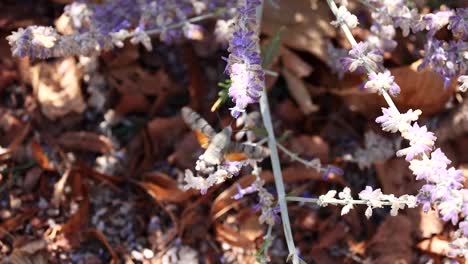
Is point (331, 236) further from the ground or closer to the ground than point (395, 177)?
closer to the ground

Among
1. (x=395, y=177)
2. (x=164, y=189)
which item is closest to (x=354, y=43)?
(x=395, y=177)

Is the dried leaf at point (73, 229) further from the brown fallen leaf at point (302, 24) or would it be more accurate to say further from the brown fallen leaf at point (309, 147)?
the brown fallen leaf at point (302, 24)

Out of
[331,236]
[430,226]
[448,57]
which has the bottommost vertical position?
[331,236]

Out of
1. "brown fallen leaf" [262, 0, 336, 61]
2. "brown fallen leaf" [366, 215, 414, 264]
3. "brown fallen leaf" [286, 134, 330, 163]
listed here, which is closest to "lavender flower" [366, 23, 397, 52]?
"brown fallen leaf" [262, 0, 336, 61]

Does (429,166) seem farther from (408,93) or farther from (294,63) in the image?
(294,63)

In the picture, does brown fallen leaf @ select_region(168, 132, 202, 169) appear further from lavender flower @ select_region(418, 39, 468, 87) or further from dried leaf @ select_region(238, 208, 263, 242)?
lavender flower @ select_region(418, 39, 468, 87)

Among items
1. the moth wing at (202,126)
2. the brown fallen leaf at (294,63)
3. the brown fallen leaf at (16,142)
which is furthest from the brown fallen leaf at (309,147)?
the brown fallen leaf at (16,142)

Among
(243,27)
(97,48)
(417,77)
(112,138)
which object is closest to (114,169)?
(112,138)
